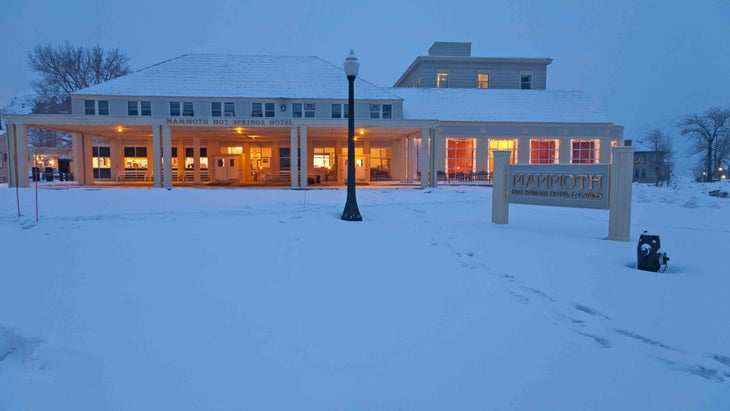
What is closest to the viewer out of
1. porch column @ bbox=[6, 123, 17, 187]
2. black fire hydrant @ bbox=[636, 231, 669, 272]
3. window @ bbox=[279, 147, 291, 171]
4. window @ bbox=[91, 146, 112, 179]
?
black fire hydrant @ bbox=[636, 231, 669, 272]

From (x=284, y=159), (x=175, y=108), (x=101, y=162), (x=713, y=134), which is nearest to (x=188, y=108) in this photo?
(x=175, y=108)

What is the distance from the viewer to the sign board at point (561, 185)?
407 inches

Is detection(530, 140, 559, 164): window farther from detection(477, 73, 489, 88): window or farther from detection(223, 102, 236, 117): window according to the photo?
detection(223, 102, 236, 117): window

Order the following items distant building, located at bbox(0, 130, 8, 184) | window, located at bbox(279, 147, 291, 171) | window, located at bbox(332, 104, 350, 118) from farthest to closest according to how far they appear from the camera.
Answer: distant building, located at bbox(0, 130, 8, 184) → window, located at bbox(279, 147, 291, 171) → window, located at bbox(332, 104, 350, 118)

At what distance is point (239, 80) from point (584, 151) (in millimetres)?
25916

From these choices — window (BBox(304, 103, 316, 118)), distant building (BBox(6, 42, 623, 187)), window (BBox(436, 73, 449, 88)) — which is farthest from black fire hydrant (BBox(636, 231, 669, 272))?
window (BBox(436, 73, 449, 88))

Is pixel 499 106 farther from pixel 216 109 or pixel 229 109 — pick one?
pixel 216 109

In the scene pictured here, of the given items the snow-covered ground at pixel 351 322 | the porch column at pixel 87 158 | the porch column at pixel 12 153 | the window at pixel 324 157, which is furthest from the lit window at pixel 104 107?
the snow-covered ground at pixel 351 322

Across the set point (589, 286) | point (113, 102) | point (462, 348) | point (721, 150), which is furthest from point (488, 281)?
point (721, 150)

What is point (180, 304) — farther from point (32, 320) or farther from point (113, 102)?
point (113, 102)

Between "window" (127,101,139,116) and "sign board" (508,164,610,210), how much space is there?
26423mm

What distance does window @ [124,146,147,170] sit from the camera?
34250 millimetres

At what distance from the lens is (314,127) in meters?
26.4

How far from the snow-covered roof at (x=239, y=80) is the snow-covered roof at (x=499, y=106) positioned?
491cm
